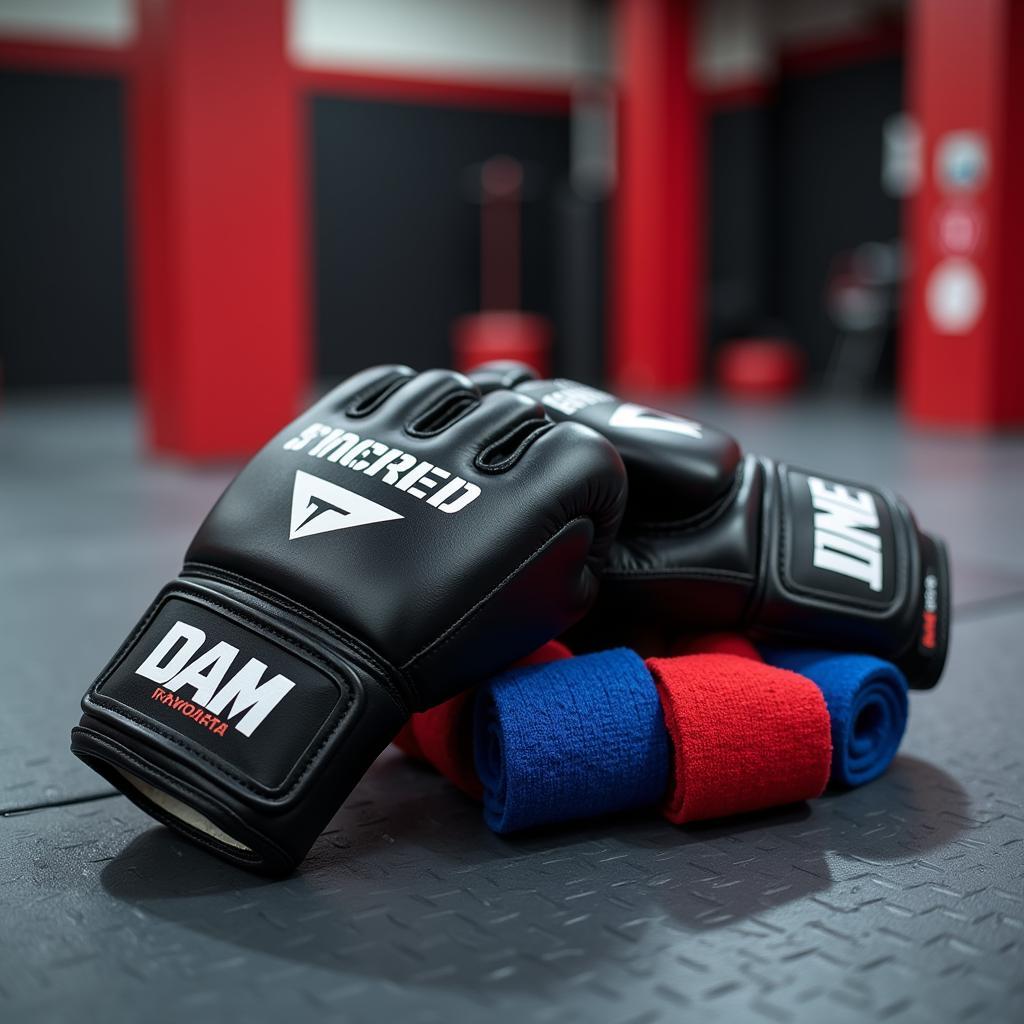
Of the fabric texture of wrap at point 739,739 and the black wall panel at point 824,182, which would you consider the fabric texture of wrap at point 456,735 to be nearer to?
the fabric texture of wrap at point 739,739

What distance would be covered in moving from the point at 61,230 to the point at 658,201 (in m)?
4.13

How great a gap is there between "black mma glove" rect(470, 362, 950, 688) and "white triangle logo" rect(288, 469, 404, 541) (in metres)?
0.29

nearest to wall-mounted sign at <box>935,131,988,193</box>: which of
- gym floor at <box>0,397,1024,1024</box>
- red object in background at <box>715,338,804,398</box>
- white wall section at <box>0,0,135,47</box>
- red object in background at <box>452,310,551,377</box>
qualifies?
red object in background at <box>715,338,804,398</box>

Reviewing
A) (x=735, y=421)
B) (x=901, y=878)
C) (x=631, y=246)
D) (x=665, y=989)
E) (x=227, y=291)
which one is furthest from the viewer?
(x=631, y=246)

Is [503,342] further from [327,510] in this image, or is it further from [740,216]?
[327,510]

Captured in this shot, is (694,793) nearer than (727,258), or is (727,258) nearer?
(694,793)

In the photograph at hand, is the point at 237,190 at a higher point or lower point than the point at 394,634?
higher

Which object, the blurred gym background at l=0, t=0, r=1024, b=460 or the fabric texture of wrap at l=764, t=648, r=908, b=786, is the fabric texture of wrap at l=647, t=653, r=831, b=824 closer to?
the fabric texture of wrap at l=764, t=648, r=908, b=786

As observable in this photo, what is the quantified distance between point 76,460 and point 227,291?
90cm

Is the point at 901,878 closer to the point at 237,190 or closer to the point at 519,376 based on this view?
the point at 519,376

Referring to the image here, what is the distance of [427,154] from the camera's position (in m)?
9.63

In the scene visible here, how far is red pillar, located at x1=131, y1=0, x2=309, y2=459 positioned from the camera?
4.61 metres

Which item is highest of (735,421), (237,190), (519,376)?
(237,190)

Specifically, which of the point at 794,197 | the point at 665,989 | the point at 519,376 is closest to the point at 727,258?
the point at 794,197
